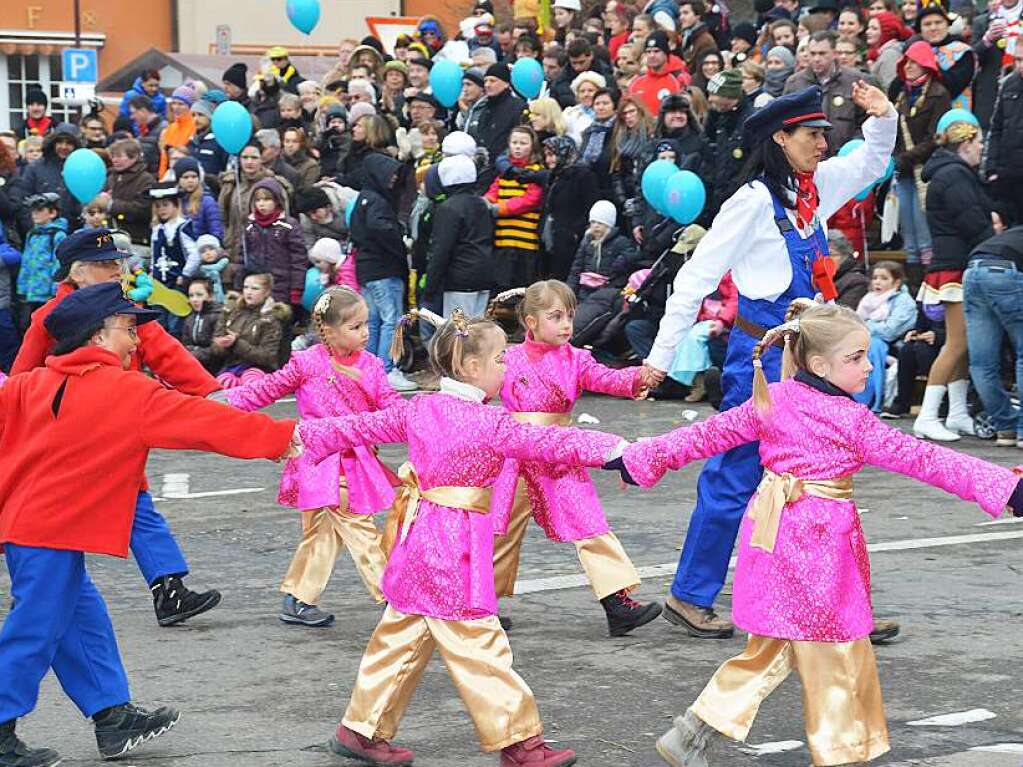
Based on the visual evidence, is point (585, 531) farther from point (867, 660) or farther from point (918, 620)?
point (867, 660)

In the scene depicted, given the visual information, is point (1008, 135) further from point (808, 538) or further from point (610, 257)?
point (808, 538)

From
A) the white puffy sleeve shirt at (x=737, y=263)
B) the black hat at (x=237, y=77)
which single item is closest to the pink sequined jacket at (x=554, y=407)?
the white puffy sleeve shirt at (x=737, y=263)

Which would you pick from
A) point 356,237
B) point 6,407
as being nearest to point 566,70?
point 356,237

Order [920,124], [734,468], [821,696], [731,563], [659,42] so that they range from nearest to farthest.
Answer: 1. [821,696]
2. [734,468]
3. [731,563]
4. [920,124]
5. [659,42]

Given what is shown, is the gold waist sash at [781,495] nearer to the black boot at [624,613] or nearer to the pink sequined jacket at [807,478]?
the pink sequined jacket at [807,478]

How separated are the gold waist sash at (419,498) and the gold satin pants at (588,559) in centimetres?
163

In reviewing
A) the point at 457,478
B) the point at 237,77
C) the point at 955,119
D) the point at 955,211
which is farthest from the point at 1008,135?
the point at 237,77

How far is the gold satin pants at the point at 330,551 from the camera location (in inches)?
303

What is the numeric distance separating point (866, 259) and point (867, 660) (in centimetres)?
936

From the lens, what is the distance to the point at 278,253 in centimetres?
1568

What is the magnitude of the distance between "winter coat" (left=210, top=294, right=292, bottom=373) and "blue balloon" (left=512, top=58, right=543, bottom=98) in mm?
3823

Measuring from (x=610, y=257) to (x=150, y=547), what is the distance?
7.78m

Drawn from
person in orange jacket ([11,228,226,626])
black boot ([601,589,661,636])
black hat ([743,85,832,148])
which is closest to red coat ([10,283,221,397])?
person in orange jacket ([11,228,226,626])

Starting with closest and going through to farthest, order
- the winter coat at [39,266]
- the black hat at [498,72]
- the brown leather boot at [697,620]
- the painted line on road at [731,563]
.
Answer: the brown leather boot at [697,620]
the painted line on road at [731,563]
the winter coat at [39,266]
the black hat at [498,72]
